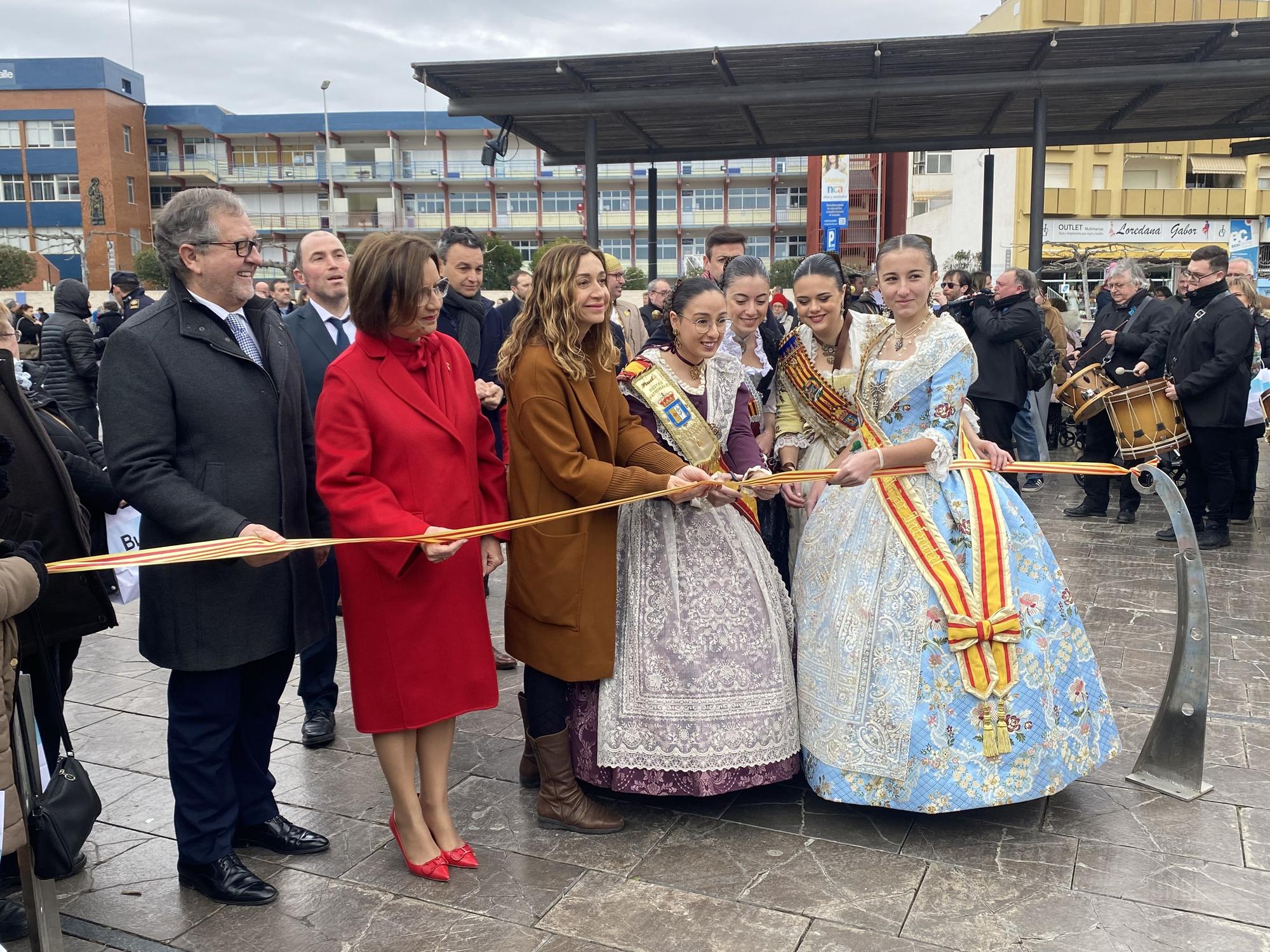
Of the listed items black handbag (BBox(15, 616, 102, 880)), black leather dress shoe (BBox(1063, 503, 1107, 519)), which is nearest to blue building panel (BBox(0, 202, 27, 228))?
black leather dress shoe (BBox(1063, 503, 1107, 519))

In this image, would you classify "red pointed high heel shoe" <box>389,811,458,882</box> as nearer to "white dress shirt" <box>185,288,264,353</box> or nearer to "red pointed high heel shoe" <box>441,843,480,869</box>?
"red pointed high heel shoe" <box>441,843,480,869</box>

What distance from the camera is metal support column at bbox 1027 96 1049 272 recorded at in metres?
9.48

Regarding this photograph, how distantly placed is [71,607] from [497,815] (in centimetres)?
147

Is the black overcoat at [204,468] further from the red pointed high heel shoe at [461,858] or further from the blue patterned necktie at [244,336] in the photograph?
Result: the red pointed high heel shoe at [461,858]

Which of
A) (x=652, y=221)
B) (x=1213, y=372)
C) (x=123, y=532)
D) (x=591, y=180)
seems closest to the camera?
(x=123, y=532)

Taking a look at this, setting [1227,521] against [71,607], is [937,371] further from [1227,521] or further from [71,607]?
[1227,521]

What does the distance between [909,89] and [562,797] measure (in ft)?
24.8

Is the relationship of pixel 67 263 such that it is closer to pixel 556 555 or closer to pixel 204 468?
pixel 204 468

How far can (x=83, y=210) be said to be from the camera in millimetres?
55781

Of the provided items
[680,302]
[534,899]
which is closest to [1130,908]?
[534,899]

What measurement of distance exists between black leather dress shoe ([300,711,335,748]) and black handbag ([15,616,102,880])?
5.38 feet

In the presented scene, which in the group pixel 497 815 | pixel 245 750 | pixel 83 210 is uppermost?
pixel 83 210

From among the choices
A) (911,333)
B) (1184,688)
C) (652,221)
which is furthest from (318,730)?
(652,221)

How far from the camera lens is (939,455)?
3.38 meters
